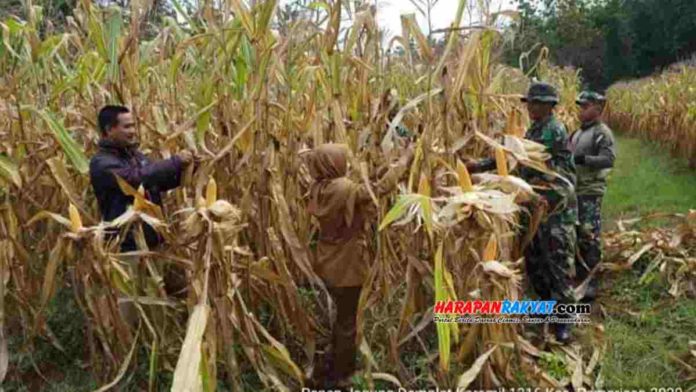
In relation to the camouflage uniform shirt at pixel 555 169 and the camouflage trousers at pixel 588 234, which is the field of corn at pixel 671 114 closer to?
the camouflage trousers at pixel 588 234

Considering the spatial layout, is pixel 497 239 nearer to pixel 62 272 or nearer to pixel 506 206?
pixel 506 206

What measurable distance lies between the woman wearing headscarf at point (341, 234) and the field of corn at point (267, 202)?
0.22ft

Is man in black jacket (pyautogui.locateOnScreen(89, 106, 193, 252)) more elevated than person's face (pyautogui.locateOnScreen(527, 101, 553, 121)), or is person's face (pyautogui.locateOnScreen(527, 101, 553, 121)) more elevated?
person's face (pyautogui.locateOnScreen(527, 101, 553, 121))

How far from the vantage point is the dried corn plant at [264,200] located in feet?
7.30

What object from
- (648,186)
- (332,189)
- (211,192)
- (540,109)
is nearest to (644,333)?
(540,109)

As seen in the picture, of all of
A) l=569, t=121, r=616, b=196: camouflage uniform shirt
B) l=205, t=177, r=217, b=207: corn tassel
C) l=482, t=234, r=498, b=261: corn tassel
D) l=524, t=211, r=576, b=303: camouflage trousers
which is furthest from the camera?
l=569, t=121, r=616, b=196: camouflage uniform shirt

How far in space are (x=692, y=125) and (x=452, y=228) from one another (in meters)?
7.02

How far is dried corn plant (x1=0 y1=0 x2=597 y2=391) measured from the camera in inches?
87.6

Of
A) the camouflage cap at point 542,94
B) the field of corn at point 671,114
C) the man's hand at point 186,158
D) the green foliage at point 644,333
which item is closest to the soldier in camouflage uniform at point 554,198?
the camouflage cap at point 542,94

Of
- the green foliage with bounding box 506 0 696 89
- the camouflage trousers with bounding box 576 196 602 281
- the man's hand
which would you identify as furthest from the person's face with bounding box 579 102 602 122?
the green foliage with bounding box 506 0 696 89

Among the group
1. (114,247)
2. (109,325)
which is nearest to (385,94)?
(114,247)

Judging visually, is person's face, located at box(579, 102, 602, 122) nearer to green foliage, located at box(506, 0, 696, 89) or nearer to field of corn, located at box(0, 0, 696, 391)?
field of corn, located at box(0, 0, 696, 391)

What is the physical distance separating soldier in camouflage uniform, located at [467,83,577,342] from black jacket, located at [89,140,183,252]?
1797mm

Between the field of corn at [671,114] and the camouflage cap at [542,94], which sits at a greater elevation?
the camouflage cap at [542,94]
